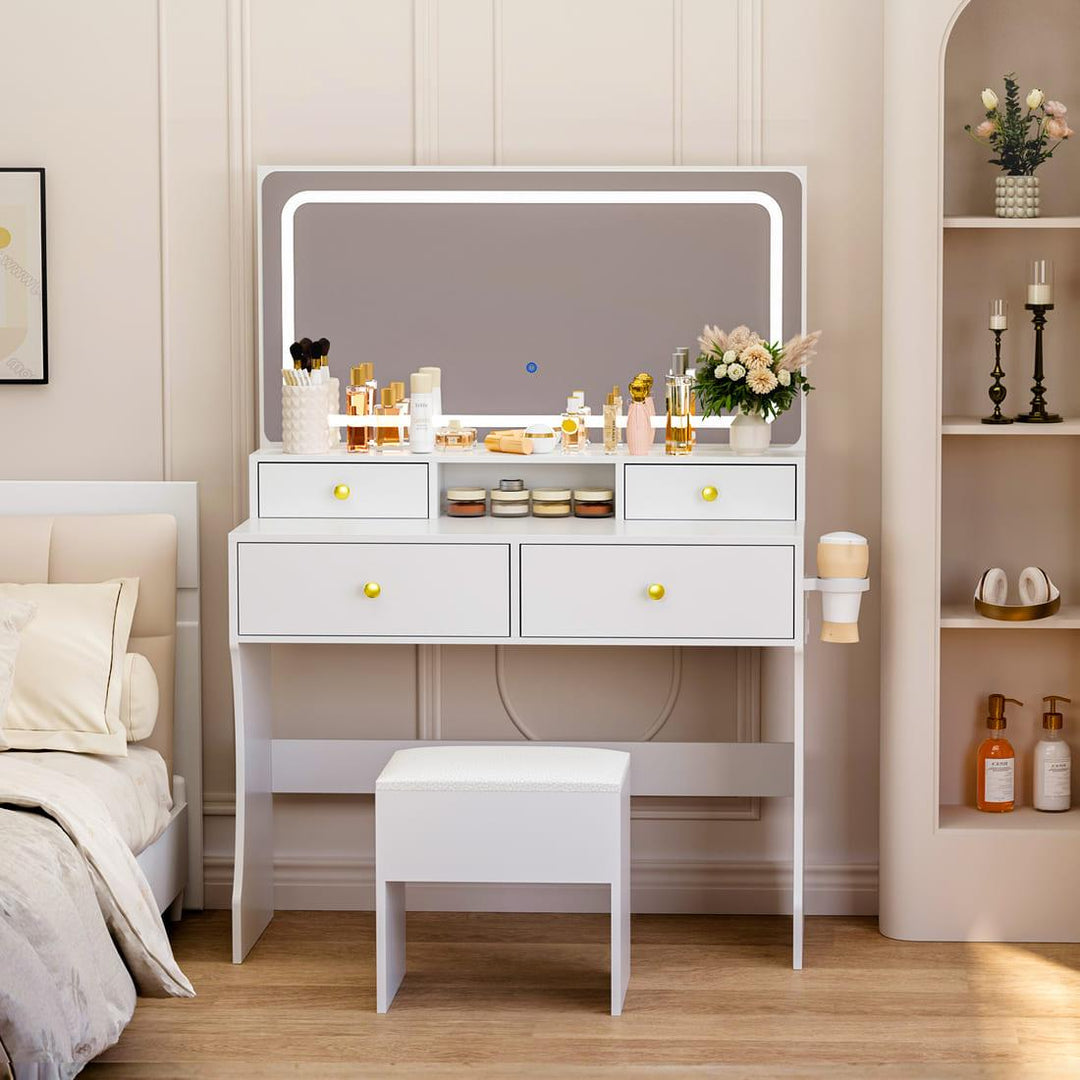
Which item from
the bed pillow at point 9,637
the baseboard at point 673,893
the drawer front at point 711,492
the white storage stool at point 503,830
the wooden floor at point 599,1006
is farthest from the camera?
the baseboard at point 673,893

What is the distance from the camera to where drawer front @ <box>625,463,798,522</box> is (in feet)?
10.2

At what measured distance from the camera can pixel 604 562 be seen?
2.97 meters

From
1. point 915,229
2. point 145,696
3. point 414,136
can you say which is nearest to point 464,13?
point 414,136

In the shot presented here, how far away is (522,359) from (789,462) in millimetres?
672

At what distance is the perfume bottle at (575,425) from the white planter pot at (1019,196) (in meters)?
1.01

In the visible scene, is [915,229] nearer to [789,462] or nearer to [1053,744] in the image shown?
[789,462]

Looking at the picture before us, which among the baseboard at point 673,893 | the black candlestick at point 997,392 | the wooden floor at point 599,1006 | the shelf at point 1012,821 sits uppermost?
the black candlestick at point 997,392

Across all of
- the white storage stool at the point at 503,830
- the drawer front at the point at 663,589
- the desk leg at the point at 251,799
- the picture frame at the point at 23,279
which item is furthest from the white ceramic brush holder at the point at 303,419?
the white storage stool at the point at 503,830

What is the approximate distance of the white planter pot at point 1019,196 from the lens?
10.5 ft

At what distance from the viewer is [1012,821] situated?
10.8 ft

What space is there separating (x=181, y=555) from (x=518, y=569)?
0.91m

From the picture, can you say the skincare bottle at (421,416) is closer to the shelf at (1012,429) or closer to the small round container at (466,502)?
the small round container at (466,502)

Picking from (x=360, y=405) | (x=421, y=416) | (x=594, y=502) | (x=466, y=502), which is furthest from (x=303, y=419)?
(x=594, y=502)

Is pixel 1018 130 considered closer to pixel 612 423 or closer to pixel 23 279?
pixel 612 423
